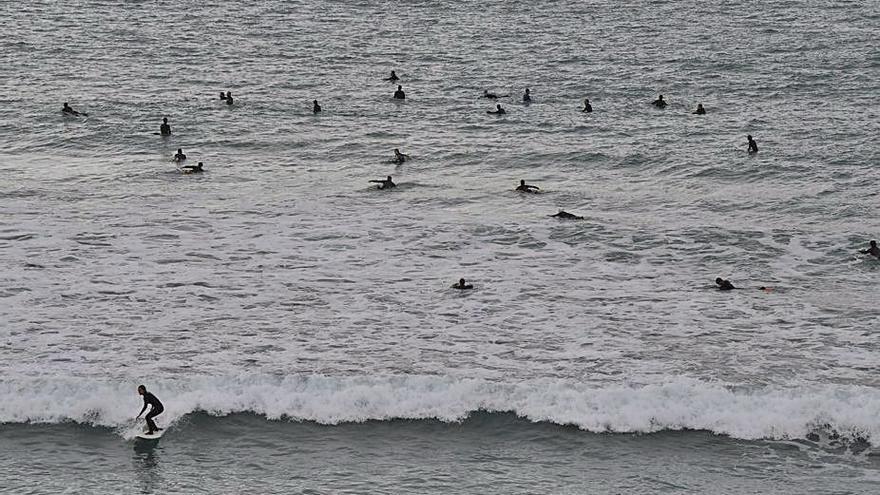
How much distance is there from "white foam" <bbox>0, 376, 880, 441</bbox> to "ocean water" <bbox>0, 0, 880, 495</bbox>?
0.07 meters

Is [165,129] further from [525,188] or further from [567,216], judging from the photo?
[567,216]

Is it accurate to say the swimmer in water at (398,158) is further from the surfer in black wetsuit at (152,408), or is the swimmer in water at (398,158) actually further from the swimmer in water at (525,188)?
the surfer in black wetsuit at (152,408)

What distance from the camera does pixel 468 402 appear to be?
2742cm

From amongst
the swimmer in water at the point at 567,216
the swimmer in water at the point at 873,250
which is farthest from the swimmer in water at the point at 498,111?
the swimmer in water at the point at 873,250

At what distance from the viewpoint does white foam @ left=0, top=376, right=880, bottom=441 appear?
26.4 metres

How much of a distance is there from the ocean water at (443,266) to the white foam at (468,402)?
2.9 inches

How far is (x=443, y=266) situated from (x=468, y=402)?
9511 millimetres

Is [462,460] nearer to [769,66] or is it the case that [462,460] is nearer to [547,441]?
[547,441]

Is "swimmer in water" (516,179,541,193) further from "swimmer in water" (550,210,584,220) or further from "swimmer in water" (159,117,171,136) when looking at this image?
"swimmer in water" (159,117,171,136)

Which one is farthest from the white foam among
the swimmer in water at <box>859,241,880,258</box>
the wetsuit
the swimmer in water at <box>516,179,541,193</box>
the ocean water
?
the swimmer in water at <box>516,179,541,193</box>

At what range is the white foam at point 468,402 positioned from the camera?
1040 inches

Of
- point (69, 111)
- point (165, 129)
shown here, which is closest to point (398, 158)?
point (165, 129)

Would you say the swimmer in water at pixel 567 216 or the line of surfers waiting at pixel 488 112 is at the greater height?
the line of surfers waiting at pixel 488 112

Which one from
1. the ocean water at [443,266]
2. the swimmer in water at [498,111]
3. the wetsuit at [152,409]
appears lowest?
the wetsuit at [152,409]
